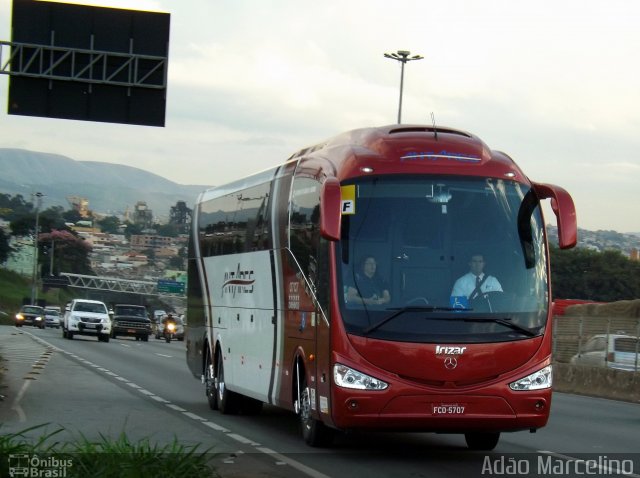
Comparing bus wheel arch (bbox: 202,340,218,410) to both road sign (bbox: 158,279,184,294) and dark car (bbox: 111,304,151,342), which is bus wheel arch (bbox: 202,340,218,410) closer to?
dark car (bbox: 111,304,151,342)

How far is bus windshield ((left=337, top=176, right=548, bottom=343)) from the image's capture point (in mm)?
12602

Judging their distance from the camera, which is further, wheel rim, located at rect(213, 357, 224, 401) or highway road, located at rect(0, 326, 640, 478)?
wheel rim, located at rect(213, 357, 224, 401)

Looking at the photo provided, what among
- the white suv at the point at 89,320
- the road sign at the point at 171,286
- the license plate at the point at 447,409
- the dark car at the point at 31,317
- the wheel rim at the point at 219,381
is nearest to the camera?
the license plate at the point at 447,409

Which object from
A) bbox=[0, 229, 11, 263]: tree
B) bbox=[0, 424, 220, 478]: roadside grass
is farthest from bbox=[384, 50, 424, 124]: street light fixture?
bbox=[0, 229, 11, 263]: tree

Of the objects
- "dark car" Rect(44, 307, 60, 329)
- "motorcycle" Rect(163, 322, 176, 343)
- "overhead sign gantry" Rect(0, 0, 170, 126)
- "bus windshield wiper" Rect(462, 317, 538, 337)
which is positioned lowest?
"dark car" Rect(44, 307, 60, 329)

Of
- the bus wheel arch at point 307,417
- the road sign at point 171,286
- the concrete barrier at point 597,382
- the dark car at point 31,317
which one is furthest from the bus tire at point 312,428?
the road sign at point 171,286

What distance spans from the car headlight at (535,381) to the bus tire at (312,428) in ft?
7.62

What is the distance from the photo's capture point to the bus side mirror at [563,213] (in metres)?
12.7

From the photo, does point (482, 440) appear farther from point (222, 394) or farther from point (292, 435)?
point (222, 394)

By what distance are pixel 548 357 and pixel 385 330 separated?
1659 millimetres

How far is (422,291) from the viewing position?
12680mm

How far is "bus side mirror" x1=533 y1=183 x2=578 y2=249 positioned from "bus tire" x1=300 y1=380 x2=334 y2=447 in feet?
10.5

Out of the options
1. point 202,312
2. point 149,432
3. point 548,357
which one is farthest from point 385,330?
point 202,312

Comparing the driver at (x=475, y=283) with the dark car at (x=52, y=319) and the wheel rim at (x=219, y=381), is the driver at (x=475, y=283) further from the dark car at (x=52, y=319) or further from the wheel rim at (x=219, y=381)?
the dark car at (x=52, y=319)
